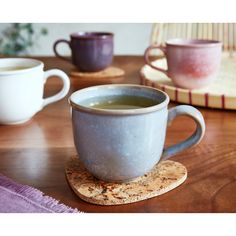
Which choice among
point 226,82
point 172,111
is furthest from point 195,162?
point 226,82

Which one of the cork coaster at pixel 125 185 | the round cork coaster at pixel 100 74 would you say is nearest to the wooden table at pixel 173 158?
the cork coaster at pixel 125 185

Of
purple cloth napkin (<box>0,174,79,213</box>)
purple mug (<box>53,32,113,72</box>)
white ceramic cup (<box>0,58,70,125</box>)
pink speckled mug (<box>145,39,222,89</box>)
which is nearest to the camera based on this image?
purple cloth napkin (<box>0,174,79,213</box>)

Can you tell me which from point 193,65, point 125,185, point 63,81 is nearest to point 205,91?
point 193,65

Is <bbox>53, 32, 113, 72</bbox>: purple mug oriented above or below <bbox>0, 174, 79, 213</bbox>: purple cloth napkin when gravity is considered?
above

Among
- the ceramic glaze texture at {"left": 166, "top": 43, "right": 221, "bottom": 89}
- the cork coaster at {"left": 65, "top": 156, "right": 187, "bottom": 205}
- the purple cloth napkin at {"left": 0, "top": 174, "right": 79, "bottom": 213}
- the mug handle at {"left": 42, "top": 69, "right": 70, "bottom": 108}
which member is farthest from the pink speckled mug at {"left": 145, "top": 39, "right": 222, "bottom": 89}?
the purple cloth napkin at {"left": 0, "top": 174, "right": 79, "bottom": 213}

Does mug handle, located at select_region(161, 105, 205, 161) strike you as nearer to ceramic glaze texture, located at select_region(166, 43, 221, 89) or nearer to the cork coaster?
the cork coaster

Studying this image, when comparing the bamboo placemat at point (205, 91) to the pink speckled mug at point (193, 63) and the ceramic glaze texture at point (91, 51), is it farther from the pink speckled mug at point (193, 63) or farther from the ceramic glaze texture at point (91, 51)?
the ceramic glaze texture at point (91, 51)
